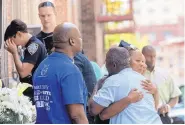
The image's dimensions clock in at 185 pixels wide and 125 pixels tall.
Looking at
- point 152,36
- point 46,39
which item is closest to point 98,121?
point 46,39

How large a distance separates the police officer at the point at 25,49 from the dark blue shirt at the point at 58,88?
80 cm

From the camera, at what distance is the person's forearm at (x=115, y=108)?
319 cm

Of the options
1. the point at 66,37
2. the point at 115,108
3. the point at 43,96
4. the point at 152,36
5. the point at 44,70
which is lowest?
the point at 152,36

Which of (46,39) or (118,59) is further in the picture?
(46,39)

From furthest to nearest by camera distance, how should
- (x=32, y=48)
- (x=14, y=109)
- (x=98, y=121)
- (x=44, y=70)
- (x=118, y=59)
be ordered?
(x=32, y=48) → (x=98, y=121) → (x=118, y=59) → (x=14, y=109) → (x=44, y=70)

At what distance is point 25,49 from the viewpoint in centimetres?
396

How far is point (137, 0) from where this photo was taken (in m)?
6.96

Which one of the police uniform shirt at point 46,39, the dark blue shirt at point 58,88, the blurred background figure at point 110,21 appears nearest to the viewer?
the dark blue shirt at point 58,88

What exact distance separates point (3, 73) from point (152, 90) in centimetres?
184

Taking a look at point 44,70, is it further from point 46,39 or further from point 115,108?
point 46,39

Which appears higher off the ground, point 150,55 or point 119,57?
point 119,57

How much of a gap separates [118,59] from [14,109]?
2.44ft

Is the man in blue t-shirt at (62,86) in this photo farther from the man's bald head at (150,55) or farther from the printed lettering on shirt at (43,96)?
the man's bald head at (150,55)

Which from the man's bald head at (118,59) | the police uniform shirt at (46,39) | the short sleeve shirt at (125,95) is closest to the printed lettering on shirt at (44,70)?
the short sleeve shirt at (125,95)
